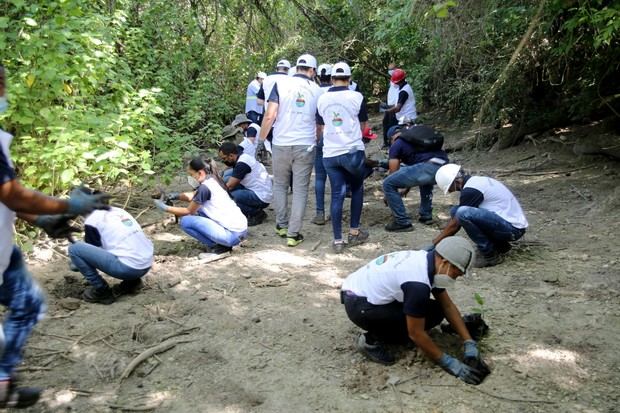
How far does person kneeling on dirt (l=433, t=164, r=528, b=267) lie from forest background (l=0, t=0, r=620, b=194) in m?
1.60

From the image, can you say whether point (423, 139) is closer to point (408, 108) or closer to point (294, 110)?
point (294, 110)

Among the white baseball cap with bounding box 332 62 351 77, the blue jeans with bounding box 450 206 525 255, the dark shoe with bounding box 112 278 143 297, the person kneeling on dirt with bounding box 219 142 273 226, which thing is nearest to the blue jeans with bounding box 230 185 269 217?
the person kneeling on dirt with bounding box 219 142 273 226

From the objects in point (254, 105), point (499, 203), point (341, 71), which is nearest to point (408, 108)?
point (254, 105)

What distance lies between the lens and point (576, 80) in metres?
7.88

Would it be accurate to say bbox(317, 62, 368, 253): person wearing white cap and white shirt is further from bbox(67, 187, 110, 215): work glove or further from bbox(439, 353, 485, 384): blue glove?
bbox(67, 187, 110, 215): work glove

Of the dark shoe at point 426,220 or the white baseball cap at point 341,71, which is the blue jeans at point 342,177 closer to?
the white baseball cap at point 341,71

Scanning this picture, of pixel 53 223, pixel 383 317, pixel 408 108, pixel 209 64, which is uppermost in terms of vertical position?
pixel 209 64

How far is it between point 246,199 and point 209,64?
22.1 feet

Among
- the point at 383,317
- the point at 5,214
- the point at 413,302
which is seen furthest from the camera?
the point at 383,317

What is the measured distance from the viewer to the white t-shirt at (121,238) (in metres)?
4.40

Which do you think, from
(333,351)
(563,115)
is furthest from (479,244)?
(563,115)

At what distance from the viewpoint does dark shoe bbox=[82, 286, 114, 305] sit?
178 inches

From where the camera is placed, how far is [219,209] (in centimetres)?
551

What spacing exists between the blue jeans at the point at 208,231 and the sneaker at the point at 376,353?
2.37 m
